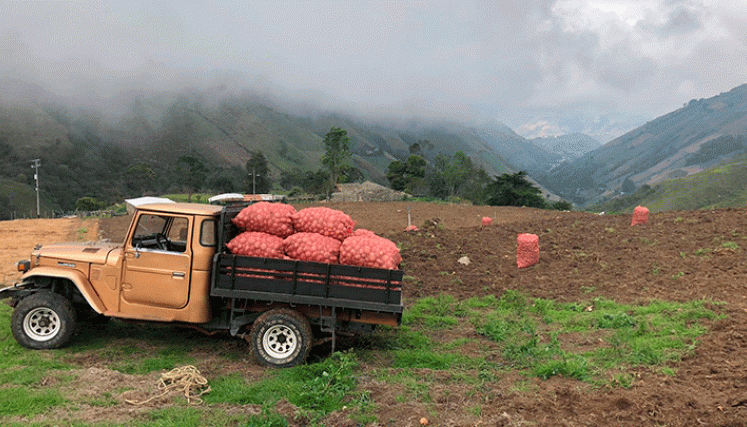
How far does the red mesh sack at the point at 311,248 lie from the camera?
266 inches

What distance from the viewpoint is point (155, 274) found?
22.3ft

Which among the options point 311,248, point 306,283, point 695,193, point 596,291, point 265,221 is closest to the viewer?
point 306,283

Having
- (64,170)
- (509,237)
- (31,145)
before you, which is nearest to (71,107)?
(31,145)

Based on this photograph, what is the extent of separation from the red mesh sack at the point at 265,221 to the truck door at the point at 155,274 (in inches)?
29.4

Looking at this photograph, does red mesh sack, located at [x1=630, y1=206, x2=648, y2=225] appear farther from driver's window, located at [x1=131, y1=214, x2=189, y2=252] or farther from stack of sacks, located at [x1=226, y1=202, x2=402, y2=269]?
driver's window, located at [x1=131, y1=214, x2=189, y2=252]

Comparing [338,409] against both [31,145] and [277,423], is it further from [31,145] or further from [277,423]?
[31,145]

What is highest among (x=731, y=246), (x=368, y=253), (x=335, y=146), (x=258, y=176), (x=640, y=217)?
(x=335, y=146)

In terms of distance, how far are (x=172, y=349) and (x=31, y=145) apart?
124647 millimetres

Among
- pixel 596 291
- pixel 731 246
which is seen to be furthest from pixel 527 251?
pixel 731 246

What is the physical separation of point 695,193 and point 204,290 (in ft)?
436

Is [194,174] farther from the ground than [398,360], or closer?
farther from the ground

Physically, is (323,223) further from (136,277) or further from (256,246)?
(136,277)

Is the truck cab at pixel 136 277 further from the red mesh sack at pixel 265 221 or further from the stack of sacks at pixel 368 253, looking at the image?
the stack of sacks at pixel 368 253

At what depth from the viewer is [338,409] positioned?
5.24m
